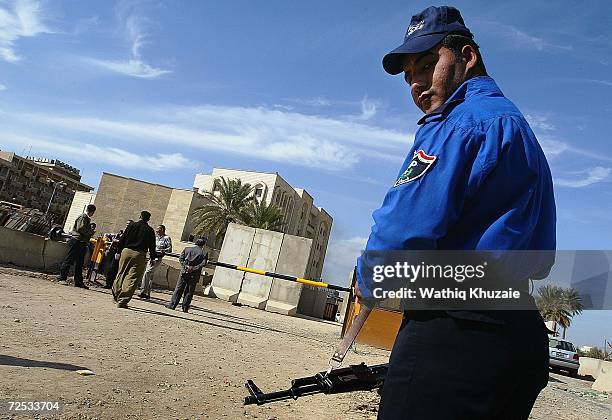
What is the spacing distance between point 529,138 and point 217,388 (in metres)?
3.53

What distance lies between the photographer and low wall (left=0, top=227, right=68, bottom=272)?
1262 centimetres

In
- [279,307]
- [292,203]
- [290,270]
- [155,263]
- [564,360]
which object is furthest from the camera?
[292,203]

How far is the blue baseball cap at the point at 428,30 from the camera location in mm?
1670

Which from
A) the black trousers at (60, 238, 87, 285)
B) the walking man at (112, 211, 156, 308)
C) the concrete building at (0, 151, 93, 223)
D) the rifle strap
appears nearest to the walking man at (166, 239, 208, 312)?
the walking man at (112, 211, 156, 308)

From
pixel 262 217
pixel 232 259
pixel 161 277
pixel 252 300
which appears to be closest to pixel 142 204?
pixel 262 217

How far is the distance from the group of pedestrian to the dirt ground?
28.5 inches

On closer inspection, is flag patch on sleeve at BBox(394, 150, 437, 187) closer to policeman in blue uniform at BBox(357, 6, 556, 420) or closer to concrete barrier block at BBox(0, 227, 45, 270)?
policeman in blue uniform at BBox(357, 6, 556, 420)

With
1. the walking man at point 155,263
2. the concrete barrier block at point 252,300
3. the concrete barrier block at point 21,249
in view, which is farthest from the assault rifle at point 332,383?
the concrete barrier block at point 252,300

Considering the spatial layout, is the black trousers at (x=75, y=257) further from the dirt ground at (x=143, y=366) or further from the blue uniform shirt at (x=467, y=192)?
the blue uniform shirt at (x=467, y=192)

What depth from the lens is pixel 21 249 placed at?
42.9ft

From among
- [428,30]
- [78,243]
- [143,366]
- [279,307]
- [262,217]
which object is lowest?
[279,307]

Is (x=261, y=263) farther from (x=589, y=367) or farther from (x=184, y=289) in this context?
(x=589, y=367)

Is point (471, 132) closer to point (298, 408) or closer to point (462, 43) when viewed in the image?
point (462, 43)

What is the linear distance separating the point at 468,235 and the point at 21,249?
14.4 metres
